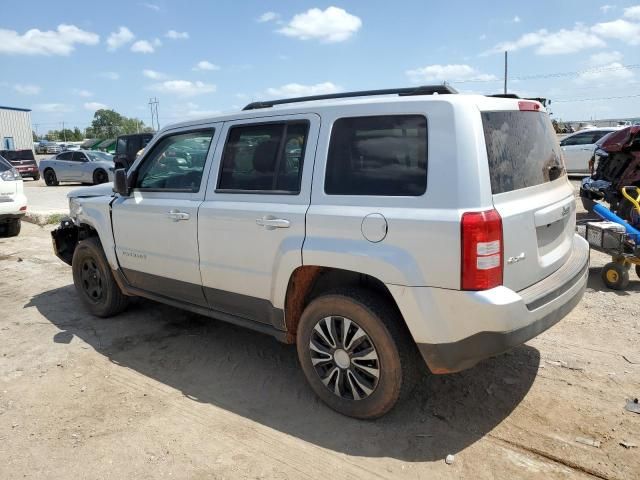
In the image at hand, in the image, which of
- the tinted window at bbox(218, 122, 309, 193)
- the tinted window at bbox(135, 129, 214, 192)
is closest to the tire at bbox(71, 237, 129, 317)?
the tinted window at bbox(135, 129, 214, 192)

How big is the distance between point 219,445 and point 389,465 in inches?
39.4

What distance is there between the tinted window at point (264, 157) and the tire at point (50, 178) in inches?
799

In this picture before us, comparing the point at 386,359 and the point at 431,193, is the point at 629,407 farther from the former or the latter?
the point at 431,193

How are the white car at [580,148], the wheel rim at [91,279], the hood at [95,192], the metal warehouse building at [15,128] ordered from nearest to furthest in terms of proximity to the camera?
the hood at [95,192] < the wheel rim at [91,279] < the white car at [580,148] < the metal warehouse building at [15,128]

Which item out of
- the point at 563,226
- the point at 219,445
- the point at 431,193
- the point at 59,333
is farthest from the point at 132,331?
the point at 563,226

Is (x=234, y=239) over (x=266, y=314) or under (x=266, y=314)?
over

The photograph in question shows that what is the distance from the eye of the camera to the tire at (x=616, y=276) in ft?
17.5

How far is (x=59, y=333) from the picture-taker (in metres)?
4.81

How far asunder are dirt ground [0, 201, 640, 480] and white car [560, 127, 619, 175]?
12.2 meters

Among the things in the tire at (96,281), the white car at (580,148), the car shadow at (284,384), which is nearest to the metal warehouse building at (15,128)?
the white car at (580,148)

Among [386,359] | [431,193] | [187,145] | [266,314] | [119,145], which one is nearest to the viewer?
[431,193]

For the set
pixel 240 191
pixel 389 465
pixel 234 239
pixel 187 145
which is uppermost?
pixel 187 145

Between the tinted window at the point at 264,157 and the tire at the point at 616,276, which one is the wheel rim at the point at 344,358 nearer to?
the tinted window at the point at 264,157

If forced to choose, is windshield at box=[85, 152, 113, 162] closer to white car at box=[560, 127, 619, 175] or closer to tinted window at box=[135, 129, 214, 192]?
white car at box=[560, 127, 619, 175]
